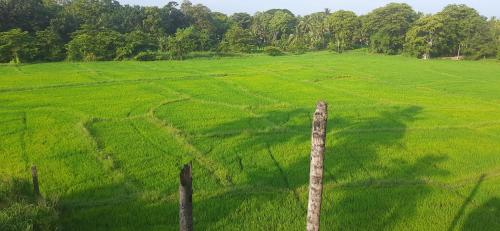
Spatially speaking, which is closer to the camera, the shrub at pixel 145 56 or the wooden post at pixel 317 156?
the wooden post at pixel 317 156

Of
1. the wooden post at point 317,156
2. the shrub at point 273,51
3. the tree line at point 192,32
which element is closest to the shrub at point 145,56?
the tree line at point 192,32

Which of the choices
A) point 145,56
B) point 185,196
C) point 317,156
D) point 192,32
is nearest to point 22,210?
point 185,196

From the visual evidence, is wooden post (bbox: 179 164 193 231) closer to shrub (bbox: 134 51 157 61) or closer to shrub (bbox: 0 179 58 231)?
shrub (bbox: 0 179 58 231)

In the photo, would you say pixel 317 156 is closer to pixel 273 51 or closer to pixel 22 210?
pixel 22 210

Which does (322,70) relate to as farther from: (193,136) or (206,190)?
(206,190)

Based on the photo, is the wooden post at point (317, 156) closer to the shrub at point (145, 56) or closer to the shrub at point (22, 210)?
the shrub at point (22, 210)

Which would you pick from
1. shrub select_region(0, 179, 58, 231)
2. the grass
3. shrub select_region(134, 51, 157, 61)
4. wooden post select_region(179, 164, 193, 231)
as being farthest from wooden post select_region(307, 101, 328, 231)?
shrub select_region(134, 51, 157, 61)

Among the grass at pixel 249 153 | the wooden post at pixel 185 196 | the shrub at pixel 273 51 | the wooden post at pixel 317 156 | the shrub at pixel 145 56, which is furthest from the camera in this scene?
the shrub at pixel 273 51
